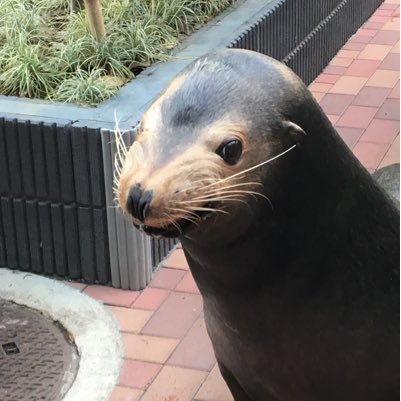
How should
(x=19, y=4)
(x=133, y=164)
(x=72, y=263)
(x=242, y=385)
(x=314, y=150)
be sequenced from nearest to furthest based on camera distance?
1. (x=133, y=164)
2. (x=314, y=150)
3. (x=242, y=385)
4. (x=72, y=263)
5. (x=19, y=4)

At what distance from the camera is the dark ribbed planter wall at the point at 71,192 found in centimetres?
441

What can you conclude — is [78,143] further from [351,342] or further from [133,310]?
[351,342]

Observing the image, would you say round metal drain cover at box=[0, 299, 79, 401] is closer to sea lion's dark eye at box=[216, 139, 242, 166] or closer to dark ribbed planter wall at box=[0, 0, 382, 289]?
dark ribbed planter wall at box=[0, 0, 382, 289]

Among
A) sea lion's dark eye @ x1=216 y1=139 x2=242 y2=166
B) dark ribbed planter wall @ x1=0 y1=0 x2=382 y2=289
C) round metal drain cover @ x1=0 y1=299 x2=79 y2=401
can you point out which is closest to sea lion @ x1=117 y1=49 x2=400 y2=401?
sea lion's dark eye @ x1=216 y1=139 x2=242 y2=166

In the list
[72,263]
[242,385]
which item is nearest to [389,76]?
[72,263]

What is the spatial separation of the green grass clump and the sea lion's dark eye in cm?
279

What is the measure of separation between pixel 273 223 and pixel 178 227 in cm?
27

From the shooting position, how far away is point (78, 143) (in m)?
4.38

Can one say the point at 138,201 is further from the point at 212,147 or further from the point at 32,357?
the point at 32,357

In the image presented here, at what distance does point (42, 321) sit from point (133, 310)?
0.44 meters

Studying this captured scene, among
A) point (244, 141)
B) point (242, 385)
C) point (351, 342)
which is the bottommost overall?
point (242, 385)

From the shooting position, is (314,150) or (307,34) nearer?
(314,150)

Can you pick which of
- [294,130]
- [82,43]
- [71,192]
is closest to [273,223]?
[294,130]

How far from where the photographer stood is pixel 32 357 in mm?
4117
